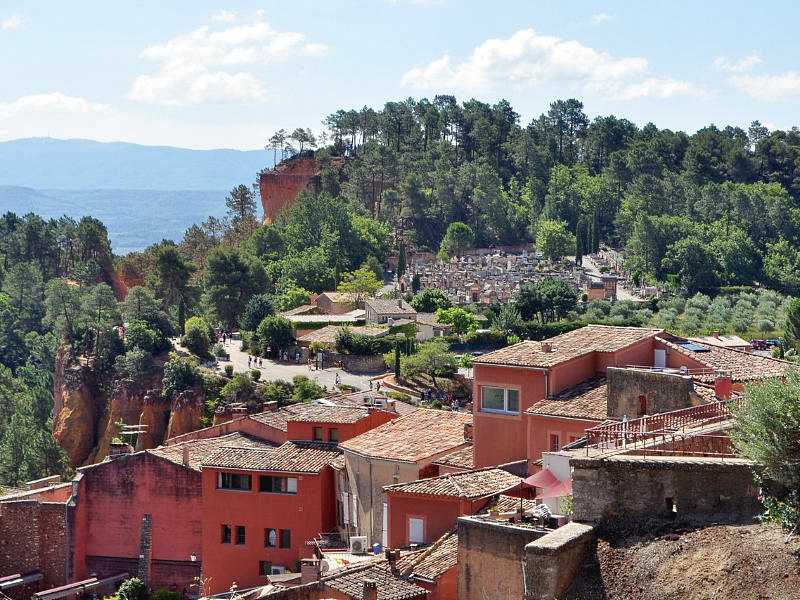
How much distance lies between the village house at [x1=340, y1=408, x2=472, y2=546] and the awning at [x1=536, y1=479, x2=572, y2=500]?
8.31 meters

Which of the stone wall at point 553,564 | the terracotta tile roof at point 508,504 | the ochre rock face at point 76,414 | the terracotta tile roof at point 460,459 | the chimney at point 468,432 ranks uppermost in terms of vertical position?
the stone wall at point 553,564

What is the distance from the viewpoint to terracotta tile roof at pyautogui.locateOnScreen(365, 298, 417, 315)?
3292 inches

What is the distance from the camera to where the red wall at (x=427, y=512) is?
87.4 feet

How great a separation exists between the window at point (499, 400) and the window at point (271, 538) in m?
8.29

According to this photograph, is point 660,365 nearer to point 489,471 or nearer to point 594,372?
point 594,372

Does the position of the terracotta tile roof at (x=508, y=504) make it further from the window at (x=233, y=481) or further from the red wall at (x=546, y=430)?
the window at (x=233, y=481)

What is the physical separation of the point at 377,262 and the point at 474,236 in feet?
45.8

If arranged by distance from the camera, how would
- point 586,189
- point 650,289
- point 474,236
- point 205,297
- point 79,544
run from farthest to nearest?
point 586,189
point 474,236
point 650,289
point 205,297
point 79,544

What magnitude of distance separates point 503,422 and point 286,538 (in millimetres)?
8633

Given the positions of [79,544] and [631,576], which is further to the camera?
[79,544]

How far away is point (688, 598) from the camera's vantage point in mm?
15469

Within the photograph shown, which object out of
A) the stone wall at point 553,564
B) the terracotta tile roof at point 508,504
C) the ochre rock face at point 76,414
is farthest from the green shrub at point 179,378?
the stone wall at point 553,564

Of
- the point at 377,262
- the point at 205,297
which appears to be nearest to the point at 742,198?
the point at 377,262

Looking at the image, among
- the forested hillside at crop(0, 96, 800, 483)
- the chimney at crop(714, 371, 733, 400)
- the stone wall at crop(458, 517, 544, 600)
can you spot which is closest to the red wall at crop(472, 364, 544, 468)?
the chimney at crop(714, 371, 733, 400)
